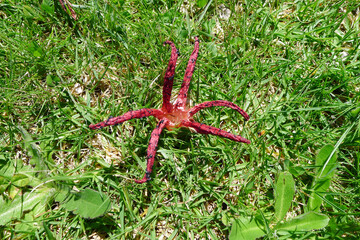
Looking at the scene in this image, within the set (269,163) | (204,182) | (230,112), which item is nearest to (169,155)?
(204,182)

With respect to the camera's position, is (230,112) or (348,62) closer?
(230,112)

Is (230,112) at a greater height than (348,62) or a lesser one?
lesser

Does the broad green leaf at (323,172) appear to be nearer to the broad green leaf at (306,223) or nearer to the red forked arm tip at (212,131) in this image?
the broad green leaf at (306,223)

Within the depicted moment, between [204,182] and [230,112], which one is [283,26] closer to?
[230,112]

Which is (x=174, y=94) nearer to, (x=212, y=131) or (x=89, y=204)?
(x=212, y=131)

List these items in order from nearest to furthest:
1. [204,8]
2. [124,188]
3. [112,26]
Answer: [124,188] → [112,26] → [204,8]
